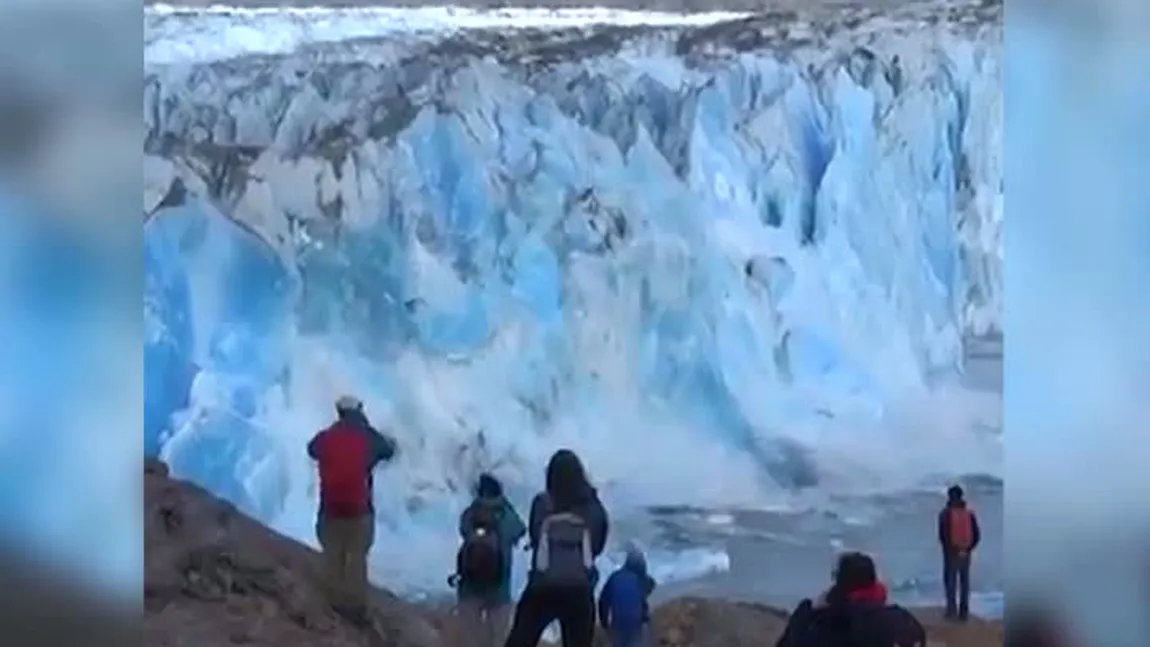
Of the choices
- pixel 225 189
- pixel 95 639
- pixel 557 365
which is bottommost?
pixel 95 639

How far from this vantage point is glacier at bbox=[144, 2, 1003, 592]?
188 centimetres

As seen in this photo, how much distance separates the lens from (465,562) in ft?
6.18

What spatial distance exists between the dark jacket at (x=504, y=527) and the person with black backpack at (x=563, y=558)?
15 mm

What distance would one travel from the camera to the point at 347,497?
188cm

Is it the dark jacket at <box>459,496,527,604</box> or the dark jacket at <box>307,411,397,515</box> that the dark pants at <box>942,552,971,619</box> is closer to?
the dark jacket at <box>459,496,527,604</box>

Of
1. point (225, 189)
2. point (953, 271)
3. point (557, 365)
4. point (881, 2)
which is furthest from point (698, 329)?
point (225, 189)

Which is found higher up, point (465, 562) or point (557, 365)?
point (557, 365)

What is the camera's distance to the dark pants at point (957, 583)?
1.90 metres

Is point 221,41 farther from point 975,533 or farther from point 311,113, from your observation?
point 975,533

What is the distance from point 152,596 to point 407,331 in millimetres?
394

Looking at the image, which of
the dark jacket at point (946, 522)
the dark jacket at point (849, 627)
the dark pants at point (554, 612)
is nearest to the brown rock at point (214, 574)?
the dark pants at point (554, 612)

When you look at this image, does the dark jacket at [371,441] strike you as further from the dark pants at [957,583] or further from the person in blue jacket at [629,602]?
the dark pants at [957,583]

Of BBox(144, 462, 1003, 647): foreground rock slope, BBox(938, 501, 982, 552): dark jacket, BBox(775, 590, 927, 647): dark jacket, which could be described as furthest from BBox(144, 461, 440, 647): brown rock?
BBox(938, 501, 982, 552): dark jacket

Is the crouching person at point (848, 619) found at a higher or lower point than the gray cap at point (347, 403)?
lower
